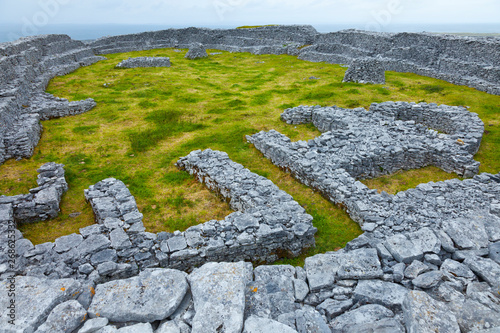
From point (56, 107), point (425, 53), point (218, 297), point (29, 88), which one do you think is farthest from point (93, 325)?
point (425, 53)

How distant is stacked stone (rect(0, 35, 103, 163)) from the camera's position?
543 inches

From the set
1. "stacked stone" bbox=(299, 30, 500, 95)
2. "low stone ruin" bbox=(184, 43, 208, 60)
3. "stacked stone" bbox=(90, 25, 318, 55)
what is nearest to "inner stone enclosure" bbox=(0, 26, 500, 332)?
"stacked stone" bbox=(299, 30, 500, 95)

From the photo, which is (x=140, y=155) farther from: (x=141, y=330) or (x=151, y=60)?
(x=151, y=60)

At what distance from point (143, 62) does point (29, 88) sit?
13.8m

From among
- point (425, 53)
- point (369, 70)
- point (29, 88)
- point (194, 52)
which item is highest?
point (194, 52)

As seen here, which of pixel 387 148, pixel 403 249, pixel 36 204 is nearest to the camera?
pixel 403 249

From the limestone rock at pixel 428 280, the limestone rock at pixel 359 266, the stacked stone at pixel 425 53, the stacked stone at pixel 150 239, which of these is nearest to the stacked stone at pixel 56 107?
the stacked stone at pixel 150 239

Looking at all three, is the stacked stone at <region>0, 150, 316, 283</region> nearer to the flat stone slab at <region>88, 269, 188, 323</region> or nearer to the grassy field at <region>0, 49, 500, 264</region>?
the grassy field at <region>0, 49, 500, 264</region>

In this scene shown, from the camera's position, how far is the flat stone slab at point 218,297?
3705 millimetres

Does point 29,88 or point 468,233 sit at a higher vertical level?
point 29,88

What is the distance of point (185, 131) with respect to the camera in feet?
54.2

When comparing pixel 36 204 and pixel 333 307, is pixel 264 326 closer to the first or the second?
pixel 333 307

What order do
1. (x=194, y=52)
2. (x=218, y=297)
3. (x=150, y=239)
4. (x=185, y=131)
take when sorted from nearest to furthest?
1. (x=218, y=297)
2. (x=150, y=239)
3. (x=185, y=131)
4. (x=194, y=52)

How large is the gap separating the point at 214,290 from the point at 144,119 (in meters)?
16.0
